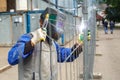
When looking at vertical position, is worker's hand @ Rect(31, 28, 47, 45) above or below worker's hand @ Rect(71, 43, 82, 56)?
above

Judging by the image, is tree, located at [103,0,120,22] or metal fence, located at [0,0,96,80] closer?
metal fence, located at [0,0,96,80]

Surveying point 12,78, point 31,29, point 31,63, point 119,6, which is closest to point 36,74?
point 31,63

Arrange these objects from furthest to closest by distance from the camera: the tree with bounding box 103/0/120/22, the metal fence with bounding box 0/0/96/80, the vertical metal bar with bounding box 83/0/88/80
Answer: the tree with bounding box 103/0/120/22 < the vertical metal bar with bounding box 83/0/88/80 < the metal fence with bounding box 0/0/96/80

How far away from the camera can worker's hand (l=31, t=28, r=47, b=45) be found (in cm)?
305

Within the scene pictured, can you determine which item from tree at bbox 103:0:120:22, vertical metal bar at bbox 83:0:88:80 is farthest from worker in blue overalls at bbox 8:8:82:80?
tree at bbox 103:0:120:22

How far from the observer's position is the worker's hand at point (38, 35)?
3051 mm

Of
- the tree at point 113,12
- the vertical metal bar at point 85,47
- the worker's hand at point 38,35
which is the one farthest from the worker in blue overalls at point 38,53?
the tree at point 113,12

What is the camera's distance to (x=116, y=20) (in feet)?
191

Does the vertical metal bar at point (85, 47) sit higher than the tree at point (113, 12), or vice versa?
the vertical metal bar at point (85, 47)

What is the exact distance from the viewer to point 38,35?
3.10 meters

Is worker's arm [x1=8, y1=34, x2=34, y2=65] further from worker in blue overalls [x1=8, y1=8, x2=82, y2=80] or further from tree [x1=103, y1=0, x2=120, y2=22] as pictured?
tree [x1=103, y1=0, x2=120, y2=22]

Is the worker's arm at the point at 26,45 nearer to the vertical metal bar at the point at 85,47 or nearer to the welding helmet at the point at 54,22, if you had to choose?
the welding helmet at the point at 54,22

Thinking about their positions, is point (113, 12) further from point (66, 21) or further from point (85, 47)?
point (66, 21)

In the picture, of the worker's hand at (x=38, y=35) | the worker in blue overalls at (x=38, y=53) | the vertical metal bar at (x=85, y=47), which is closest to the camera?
the worker's hand at (x=38, y=35)
